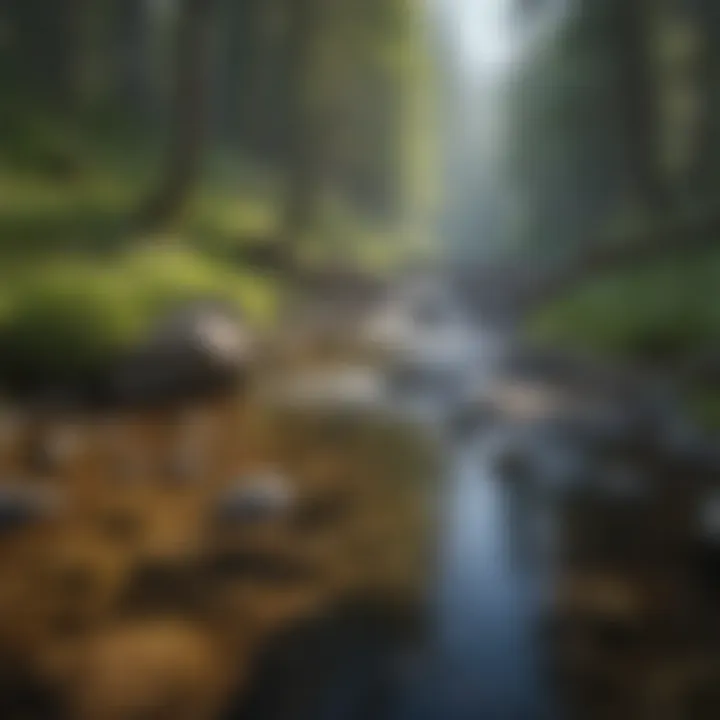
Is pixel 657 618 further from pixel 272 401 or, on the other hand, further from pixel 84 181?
pixel 84 181

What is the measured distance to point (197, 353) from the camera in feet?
7.48

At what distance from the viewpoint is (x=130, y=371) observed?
2121mm

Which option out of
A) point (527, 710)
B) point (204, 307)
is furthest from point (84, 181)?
point (527, 710)

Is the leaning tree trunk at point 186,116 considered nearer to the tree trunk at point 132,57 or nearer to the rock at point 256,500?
the tree trunk at point 132,57

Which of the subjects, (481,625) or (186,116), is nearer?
(481,625)

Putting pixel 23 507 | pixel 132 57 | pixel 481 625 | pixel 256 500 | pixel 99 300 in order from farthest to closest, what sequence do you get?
pixel 132 57 < pixel 99 300 < pixel 256 500 < pixel 23 507 < pixel 481 625

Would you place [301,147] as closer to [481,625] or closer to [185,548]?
[185,548]

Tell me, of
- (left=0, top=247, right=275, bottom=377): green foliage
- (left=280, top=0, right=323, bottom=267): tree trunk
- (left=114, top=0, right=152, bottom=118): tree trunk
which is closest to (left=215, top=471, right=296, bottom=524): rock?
(left=0, top=247, right=275, bottom=377): green foliage

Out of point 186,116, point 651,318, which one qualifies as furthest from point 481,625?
point 186,116

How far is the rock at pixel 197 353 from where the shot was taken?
218 cm

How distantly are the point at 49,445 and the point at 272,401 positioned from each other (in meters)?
0.57

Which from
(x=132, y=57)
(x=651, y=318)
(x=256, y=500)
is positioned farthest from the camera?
(x=651, y=318)

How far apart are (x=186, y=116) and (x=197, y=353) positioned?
62cm

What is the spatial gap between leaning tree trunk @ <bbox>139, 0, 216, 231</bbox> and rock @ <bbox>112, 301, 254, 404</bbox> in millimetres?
263
